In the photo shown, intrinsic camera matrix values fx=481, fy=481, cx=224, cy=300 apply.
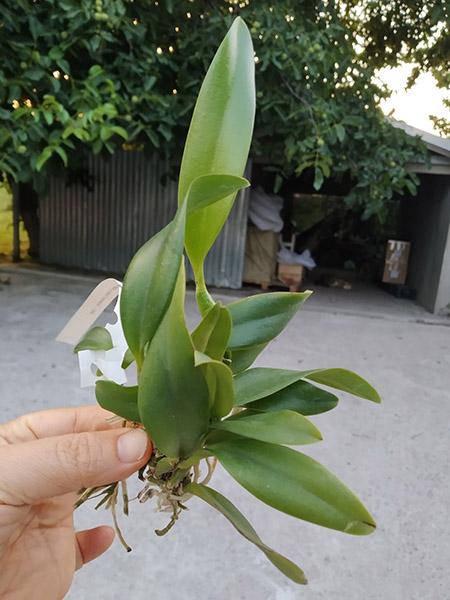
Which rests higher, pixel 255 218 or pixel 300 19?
pixel 300 19

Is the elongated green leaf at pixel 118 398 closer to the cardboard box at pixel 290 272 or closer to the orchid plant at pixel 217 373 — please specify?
the orchid plant at pixel 217 373

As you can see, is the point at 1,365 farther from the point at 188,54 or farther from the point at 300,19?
the point at 300,19

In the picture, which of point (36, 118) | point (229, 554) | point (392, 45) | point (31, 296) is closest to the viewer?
point (229, 554)

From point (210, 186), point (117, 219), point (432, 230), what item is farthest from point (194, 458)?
point (432, 230)

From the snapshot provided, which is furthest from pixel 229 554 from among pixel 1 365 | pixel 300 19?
pixel 300 19

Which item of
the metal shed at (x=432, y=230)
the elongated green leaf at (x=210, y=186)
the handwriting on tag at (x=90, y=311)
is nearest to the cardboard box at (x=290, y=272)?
the metal shed at (x=432, y=230)

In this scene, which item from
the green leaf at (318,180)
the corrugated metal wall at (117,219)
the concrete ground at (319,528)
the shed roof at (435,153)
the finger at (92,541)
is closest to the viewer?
the finger at (92,541)

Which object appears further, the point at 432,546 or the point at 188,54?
the point at 188,54
